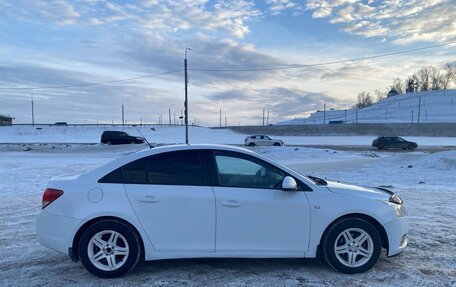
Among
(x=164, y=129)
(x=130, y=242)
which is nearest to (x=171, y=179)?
(x=130, y=242)

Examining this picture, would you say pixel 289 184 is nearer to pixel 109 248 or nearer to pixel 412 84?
pixel 109 248

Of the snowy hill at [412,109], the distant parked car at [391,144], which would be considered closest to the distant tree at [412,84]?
the snowy hill at [412,109]

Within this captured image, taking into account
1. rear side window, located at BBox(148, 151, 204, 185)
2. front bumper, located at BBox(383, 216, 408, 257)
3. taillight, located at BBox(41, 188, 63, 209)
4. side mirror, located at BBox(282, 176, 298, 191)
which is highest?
rear side window, located at BBox(148, 151, 204, 185)

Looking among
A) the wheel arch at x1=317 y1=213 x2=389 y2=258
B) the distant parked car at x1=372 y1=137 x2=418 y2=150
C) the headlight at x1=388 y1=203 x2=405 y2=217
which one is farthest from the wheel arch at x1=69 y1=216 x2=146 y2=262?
the distant parked car at x1=372 y1=137 x2=418 y2=150

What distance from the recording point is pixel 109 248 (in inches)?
175

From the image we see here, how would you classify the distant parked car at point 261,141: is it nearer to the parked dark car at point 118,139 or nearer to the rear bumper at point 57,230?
the parked dark car at point 118,139

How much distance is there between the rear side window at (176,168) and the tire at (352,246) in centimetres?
170

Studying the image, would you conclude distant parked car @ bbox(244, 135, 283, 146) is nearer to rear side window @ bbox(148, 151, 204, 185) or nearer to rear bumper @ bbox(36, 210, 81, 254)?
rear side window @ bbox(148, 151, 204, 185)

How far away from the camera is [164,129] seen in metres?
76.9

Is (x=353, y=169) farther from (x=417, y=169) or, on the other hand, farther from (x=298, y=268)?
(x=298, y=268)

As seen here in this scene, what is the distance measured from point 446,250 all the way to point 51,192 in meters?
5.32

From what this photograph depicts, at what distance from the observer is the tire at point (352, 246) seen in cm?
453

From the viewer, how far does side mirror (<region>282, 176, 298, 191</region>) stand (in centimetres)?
441

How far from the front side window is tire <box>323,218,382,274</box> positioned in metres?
0.89
